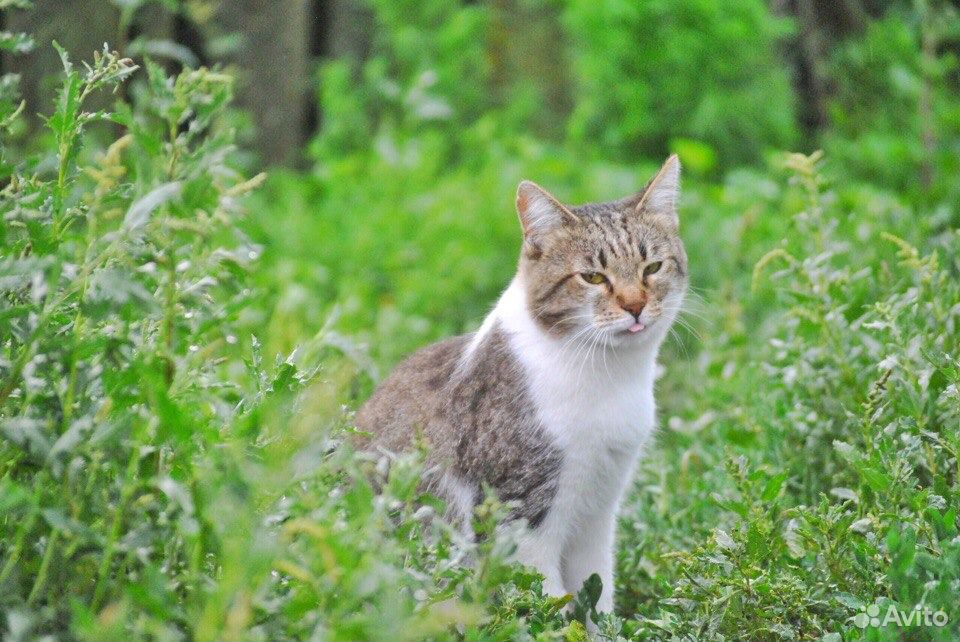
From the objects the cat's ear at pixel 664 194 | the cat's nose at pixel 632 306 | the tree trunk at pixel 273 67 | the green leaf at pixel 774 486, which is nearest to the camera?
the green leaf at pixel 774 486

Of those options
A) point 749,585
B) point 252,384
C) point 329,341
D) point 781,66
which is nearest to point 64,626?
point 252,384

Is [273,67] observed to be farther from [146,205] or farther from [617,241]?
[146,205]

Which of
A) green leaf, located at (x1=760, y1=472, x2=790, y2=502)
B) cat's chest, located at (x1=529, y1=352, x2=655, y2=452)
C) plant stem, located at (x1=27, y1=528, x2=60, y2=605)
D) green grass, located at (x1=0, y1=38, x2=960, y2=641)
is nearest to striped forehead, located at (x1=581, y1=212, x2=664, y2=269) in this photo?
cat's chest, located at (x1=529, y1=352, x2=655, y2=452)

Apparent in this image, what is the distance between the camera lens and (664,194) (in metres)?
3.29

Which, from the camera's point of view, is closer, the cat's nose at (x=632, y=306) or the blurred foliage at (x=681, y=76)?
the cat's nose at (x=632, y=306)

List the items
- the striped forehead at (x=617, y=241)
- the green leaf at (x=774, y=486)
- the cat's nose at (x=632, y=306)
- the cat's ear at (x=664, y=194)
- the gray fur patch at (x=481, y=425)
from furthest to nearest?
the cat's ear at (x=664, y=194) → the striped forehead at (x=617, y=241) → the cat's nose at (x=632, y=306) → the gray fur patch at (x=481, y=425) → the green leaf at (x=774, y=486)

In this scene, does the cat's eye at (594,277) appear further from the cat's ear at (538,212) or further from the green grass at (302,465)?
the green grass at (302,465)

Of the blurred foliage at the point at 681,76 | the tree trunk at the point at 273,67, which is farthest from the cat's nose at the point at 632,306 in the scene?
the tree trunk at the point at 273,67

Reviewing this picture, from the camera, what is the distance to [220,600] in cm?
153

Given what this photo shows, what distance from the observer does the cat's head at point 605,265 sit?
9.91 ft

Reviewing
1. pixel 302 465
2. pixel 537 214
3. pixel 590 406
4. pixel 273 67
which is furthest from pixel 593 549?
pixel 273 67

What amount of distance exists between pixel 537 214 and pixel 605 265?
243mm

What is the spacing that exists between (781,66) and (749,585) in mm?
5980

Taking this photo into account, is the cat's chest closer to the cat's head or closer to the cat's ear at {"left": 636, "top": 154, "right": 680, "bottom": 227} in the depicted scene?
the cat's head
